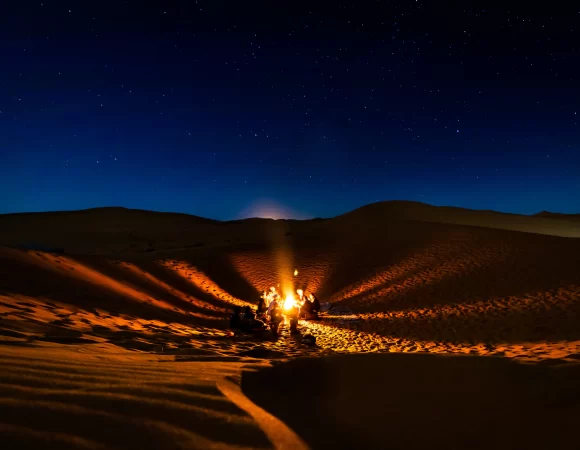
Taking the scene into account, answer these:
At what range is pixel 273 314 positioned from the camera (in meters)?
10.6

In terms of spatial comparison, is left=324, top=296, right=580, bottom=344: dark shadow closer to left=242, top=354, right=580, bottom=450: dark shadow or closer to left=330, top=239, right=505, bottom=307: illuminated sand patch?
left=330, top=239, right=505, bottom=307: illuminated sand patch

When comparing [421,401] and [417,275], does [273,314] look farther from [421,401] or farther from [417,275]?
[417,275]

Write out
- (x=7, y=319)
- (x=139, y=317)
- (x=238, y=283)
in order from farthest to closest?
1. (x=238, y=283)
2. (x=139, y=317)
3. (x=7, y=319)

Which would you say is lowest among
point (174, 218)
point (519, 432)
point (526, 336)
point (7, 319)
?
point (526, 336)

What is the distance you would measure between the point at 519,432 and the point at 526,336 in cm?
839

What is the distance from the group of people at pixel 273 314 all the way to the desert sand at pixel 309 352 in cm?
52

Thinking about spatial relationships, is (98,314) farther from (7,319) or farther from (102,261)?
(102,261)

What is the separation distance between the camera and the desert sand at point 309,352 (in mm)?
2379

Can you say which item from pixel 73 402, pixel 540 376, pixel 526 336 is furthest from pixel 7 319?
pixel 526 336

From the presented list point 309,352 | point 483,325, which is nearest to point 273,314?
point 309,352

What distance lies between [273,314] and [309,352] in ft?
10.2

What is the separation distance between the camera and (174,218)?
70750 mm

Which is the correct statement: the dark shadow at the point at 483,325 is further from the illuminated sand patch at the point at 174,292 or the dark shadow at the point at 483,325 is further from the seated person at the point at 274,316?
the illuminated sand patch at the point at 174,292

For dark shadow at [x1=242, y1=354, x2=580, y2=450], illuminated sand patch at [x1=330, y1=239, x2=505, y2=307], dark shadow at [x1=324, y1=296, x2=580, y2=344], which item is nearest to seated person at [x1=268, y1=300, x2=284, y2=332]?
dark shadow at [x1=324, y1=296, x2=580, y2=344]
